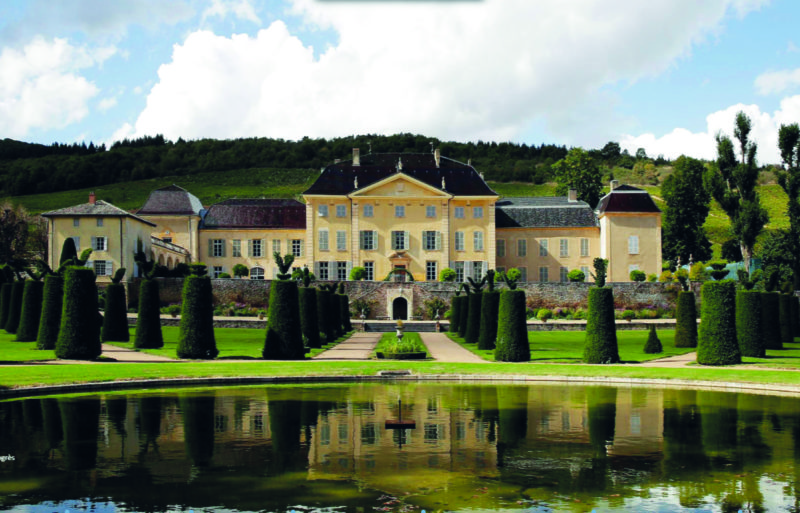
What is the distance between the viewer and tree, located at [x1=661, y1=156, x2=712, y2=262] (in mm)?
70125

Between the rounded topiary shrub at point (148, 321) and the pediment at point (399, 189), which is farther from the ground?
the pediment at point (399, 189)

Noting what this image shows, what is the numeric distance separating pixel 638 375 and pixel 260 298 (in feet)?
116

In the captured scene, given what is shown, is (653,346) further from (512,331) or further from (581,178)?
(581,178)

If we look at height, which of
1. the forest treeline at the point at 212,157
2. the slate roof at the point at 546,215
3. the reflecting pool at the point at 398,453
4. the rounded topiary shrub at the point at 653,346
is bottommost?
the reflecting pool at the point at 398,453

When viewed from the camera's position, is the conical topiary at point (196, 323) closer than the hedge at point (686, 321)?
Yes

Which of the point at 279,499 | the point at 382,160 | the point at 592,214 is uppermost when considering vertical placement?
the point at 382,160

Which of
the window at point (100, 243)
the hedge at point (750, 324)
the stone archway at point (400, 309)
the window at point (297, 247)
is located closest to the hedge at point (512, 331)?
the hedge at point (750, 324)

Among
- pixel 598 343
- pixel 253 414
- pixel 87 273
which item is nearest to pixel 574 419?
pixel 253 414

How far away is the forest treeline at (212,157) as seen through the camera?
115438mm

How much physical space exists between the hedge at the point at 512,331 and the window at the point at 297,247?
131ft

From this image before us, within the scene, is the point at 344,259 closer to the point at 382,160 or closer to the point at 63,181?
the point at 382,160

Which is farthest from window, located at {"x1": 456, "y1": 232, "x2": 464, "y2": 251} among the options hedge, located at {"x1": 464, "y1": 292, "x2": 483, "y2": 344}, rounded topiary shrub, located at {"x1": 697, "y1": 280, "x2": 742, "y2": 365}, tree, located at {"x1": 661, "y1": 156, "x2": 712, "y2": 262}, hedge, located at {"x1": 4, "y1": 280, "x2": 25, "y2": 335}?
rounded topiary shrub, located at {"x1": 697, "y1": 280, "x2": 742, "y2": 365}

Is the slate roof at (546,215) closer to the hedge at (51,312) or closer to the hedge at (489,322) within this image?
the hedge at (489,322)

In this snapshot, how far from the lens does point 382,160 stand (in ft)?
250
